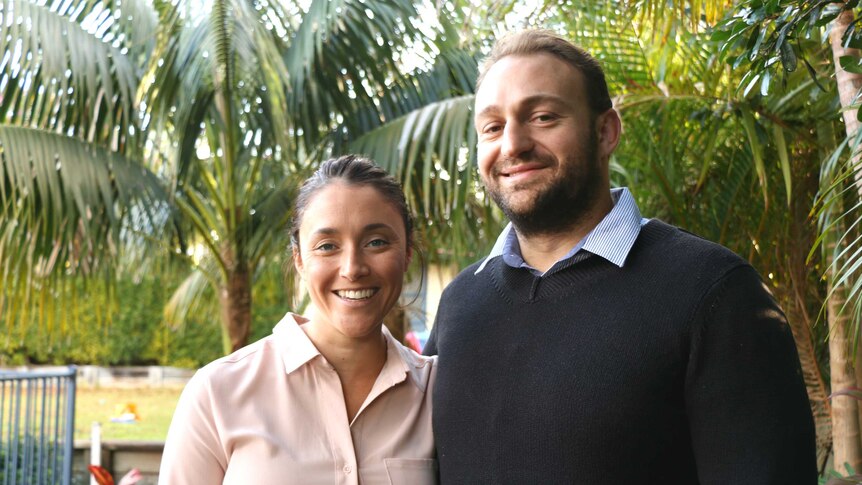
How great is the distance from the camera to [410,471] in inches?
81.3

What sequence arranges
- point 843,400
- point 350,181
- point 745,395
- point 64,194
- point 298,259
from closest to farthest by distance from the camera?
point 745,395, point 350,181, point 298,259, point 843,400, point 64,194

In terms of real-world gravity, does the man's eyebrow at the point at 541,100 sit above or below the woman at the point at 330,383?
above

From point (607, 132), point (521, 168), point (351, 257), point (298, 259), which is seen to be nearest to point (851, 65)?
point (607, 132)

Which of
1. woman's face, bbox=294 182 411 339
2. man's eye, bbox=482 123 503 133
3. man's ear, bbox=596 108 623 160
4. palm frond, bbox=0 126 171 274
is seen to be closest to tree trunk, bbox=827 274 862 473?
man's ear, bbox=596 108 623 160

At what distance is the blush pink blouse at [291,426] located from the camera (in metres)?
1.96

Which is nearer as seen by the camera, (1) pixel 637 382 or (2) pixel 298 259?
(1) pixel 637 382

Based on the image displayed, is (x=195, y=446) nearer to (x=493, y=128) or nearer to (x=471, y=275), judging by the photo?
(x=471, y=275)

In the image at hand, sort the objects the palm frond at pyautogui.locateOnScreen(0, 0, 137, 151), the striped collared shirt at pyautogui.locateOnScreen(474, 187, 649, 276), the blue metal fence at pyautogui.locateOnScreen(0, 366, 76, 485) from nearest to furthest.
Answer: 1. the striped collared shirt at pyautogui.locateOnScreen(474, 187, 649, 276)
2. the palm frond at pyautogui.locateOnScreen(0, 0, 137, 151)
3. the blue metal fence at pyautogui.locateOnScreen(0, 366, 76, 485)

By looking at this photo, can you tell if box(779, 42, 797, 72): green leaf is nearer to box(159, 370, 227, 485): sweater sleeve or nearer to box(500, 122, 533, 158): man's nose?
box(500, 122, 533, 158): man's nose

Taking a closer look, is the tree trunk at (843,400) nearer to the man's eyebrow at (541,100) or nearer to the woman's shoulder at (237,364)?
the man's eyebrow at (541,100)

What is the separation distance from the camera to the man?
1.68 metres

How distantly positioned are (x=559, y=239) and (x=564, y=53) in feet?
1.38

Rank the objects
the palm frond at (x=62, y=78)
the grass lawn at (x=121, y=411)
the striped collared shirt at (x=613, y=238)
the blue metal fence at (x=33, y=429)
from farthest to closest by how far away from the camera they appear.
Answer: the grass lawn at (x=121, y=411) → the blue metal fence at (x=33, y=429) → the palm frond at (x=62, y=78) → the striped collared shirt at (x=613, y=238)

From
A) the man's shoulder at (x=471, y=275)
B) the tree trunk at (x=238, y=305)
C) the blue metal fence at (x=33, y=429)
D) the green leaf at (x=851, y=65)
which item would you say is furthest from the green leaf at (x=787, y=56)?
the blue metal fence at (x=33, y=429)
